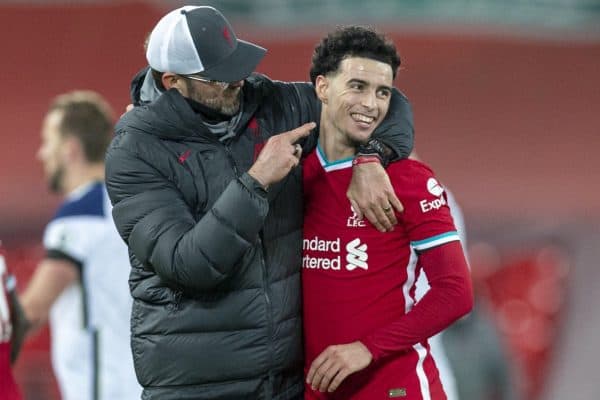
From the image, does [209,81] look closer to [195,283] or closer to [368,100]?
[368,100]

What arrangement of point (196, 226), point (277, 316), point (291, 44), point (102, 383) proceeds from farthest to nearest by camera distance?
point (291, 44), point (102, 383), point (277, 316), point (196, 226)

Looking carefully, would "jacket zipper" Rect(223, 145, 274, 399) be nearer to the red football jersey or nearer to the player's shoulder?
the red football jersey

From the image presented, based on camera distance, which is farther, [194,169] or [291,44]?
[291,44]

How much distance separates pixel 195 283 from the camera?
2973 mm

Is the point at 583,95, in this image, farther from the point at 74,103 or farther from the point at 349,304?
the point at 349,304

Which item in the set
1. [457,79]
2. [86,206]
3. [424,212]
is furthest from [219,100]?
[457,79]

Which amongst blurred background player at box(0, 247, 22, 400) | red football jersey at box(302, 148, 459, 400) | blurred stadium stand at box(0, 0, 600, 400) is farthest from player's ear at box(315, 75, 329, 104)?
blurred stadium stand at box(0, 0, 600, 400)

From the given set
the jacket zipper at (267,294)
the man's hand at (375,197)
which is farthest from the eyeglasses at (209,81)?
the man's hand at (375,197)

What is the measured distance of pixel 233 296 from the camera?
10.1ft

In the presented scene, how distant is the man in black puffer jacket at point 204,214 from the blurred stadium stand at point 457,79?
4748 millimetres

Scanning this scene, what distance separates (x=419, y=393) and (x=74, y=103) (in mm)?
2472

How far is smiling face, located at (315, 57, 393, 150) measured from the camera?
3197 millimetres

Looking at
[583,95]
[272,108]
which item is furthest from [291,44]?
[272,108]

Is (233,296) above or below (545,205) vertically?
above
